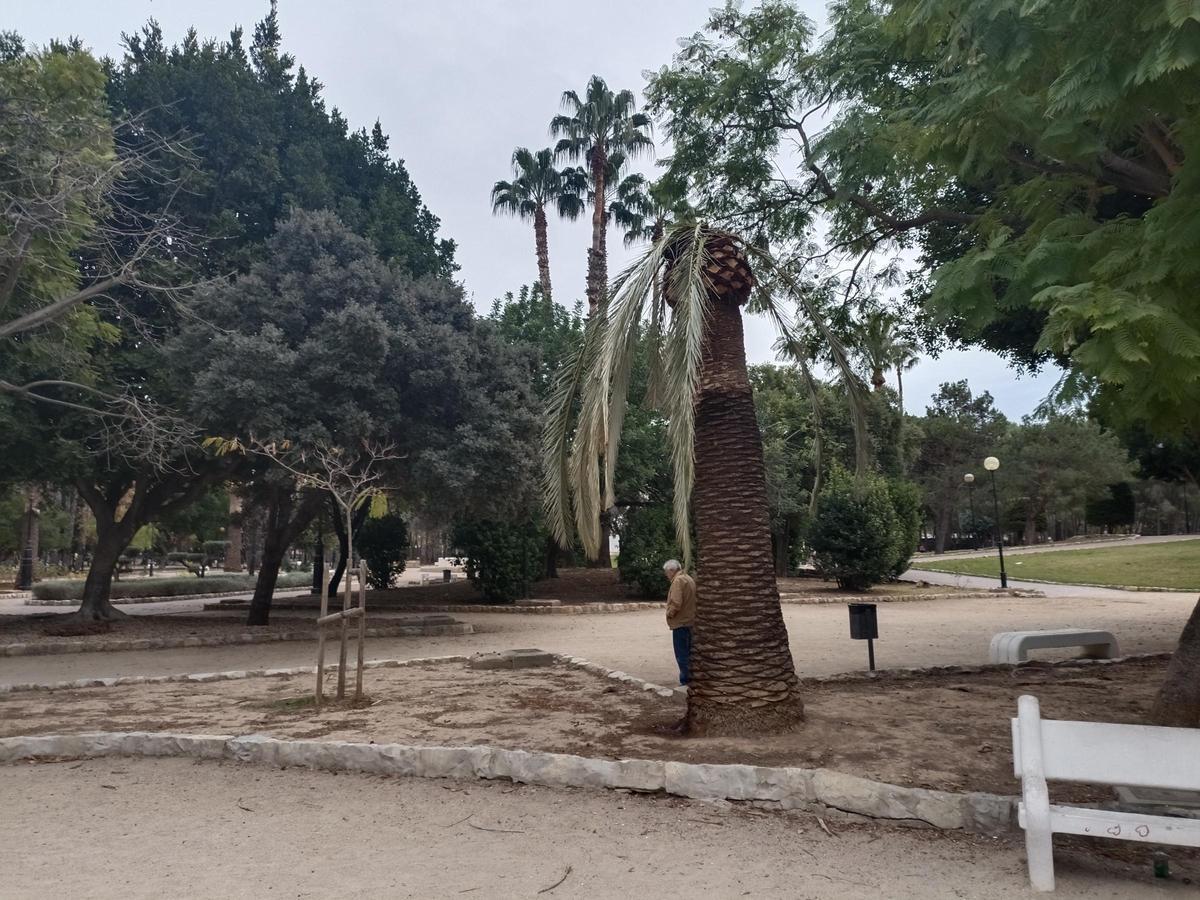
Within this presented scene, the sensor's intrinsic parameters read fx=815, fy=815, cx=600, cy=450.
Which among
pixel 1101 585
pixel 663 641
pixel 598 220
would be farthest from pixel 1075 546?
pixel 663 641

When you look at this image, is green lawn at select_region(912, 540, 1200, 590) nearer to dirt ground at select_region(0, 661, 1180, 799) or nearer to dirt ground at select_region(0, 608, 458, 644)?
dirt ground at select_region(0, 661, 1180, 799)

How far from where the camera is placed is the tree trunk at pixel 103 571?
16.5m

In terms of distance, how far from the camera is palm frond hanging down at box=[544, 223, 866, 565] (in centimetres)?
608

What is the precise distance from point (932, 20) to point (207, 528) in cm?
4341

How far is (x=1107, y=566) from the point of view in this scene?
33531mm

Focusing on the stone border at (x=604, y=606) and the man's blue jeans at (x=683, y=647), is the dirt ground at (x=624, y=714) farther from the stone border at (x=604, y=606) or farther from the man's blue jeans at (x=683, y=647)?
the stone border at (x=604, y=606)

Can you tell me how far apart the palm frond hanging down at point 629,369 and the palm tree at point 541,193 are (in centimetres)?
2366

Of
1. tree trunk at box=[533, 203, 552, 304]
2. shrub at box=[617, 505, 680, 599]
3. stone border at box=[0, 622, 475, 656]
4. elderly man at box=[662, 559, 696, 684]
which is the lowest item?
stone border at box=[0, 622, 475, 656]

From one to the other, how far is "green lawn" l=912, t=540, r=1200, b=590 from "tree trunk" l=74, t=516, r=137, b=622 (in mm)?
28914

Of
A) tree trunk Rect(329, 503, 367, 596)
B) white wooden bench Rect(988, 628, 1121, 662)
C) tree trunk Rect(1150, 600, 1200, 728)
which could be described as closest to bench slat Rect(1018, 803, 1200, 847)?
tree trunk Rect(1150, 600, 1200, 728)

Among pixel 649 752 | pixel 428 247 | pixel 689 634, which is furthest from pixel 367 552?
pixel 649 752

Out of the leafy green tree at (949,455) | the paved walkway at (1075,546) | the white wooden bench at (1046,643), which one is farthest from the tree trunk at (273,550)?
the leafy green tree at (949,455)

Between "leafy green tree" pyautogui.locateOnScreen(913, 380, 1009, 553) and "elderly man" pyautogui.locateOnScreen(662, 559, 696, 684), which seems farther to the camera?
"leafy green tree" pyautogui.locateOnScreen(913, 380, 1009, 553)

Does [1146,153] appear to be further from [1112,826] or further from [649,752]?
[649,752]
